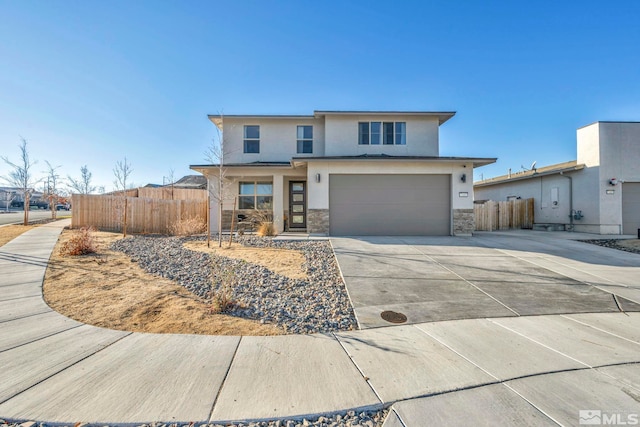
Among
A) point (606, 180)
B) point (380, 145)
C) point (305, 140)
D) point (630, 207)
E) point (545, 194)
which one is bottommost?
point (630, 207)

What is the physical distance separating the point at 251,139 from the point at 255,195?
3051mm

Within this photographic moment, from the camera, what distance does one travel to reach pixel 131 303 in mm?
4066

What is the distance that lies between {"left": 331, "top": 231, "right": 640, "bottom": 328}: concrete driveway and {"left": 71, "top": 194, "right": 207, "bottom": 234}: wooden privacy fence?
32.0ft

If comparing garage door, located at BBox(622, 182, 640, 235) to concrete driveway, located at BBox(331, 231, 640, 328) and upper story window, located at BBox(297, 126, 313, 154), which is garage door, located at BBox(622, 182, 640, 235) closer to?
concrete driveway, located at BBox(331, 231, 640, 328)

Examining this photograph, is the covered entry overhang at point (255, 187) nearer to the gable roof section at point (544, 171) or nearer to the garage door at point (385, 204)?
the garage door at point (385, 204)

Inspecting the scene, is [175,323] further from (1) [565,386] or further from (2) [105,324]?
(1) [565,386]

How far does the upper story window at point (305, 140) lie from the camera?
541 inches

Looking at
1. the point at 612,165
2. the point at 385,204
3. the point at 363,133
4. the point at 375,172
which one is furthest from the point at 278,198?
the point at 612,165

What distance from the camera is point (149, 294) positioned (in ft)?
14.6

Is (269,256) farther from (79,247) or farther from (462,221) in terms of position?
(462,221)

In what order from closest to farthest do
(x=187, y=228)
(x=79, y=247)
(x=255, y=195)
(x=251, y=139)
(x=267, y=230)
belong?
(x=79, y=247) → (x=267, y=230) → (x=187, y=228) → (x=255, y=195) → (x=251, y=139)

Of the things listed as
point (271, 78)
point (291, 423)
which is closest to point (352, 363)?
point (291, 423)

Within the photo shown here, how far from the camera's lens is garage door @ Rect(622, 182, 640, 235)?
491 inches

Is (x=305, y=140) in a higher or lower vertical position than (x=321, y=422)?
higher
